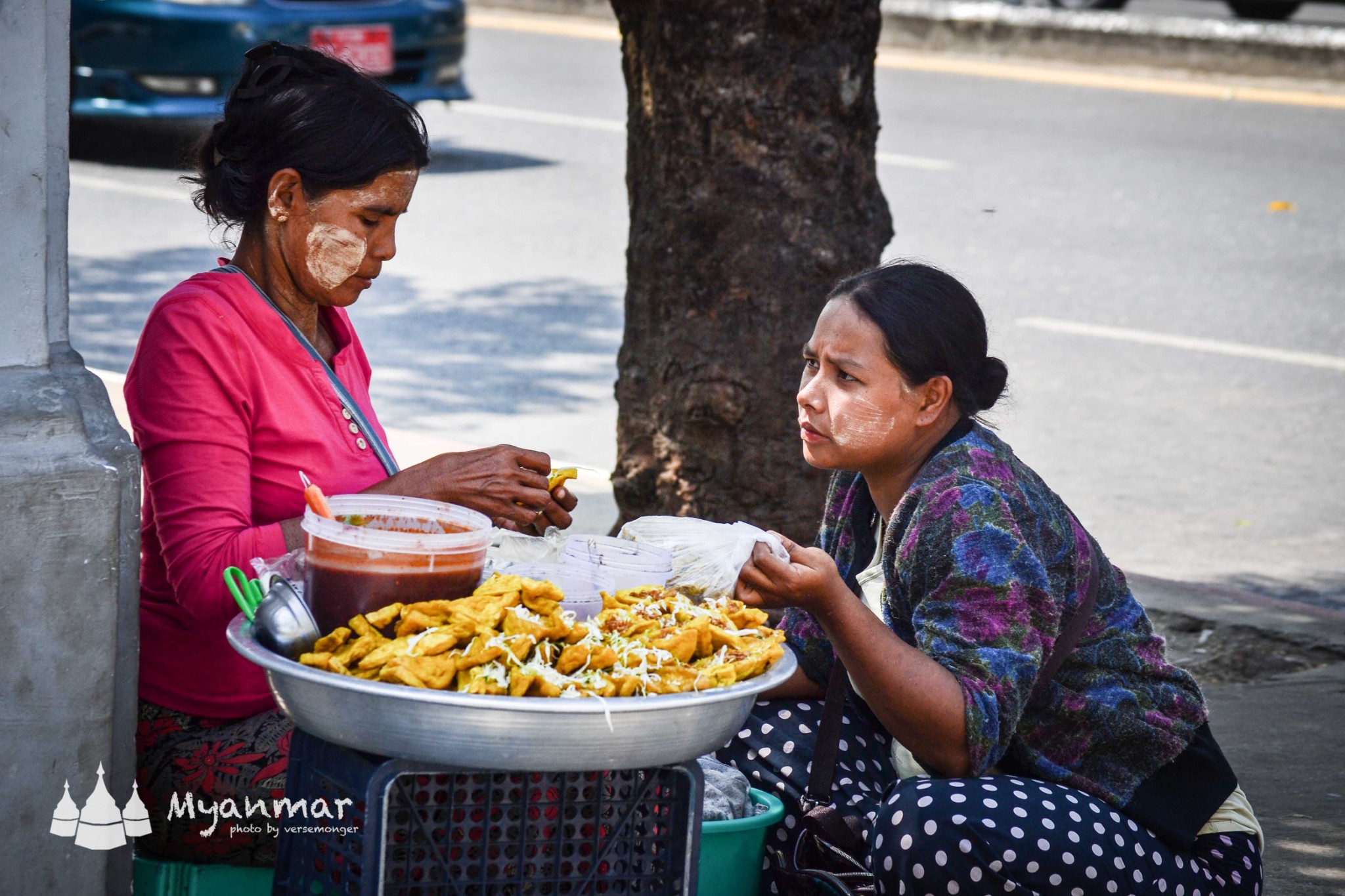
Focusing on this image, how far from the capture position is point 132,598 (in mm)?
2215

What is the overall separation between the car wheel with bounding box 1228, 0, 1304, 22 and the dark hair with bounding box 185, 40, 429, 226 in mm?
16619

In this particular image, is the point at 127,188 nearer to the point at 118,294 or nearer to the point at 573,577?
the point at 118,294

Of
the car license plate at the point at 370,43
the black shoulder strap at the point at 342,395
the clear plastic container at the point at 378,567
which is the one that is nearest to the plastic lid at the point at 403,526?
the clear plastic container at the point at 378,567

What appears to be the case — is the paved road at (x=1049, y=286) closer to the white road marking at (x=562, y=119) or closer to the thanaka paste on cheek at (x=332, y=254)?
the white road marking at (x=562, y=119)

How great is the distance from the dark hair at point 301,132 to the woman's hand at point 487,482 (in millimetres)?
498

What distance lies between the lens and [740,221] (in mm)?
3736

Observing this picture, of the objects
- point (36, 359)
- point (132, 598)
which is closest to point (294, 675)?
point (132, 598)

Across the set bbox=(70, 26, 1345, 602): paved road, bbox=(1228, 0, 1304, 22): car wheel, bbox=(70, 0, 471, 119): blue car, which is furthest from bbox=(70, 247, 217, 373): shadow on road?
bbox=(1228, 0, 1304, 22): car wheel

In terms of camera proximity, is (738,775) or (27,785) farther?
(738,775)

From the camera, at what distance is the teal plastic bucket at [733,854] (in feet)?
7.67

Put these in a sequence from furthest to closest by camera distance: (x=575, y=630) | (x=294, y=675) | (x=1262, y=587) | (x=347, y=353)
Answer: (x=1262, y=587)
(x=347, y=353)
(x=575, y=630)
(x=294, y=675)

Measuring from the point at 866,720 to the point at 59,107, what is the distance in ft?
5.51

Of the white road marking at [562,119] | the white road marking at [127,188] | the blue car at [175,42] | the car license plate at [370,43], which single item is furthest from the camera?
the white road marking at [562,119]

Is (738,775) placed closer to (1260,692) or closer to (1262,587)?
(1260,692)
